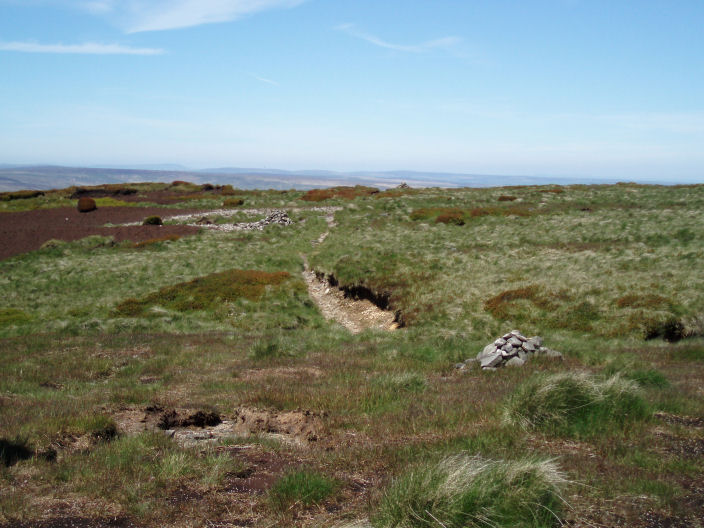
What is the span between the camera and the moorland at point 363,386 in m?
5.02

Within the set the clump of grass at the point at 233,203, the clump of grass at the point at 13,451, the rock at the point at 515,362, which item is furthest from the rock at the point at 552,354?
the clump of grass at the point at 233,203

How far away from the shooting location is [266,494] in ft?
17.7

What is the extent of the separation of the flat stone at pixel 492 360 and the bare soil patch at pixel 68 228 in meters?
35.2

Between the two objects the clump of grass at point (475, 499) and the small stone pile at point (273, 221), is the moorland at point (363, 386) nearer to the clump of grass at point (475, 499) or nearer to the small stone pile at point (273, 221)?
the clump of grass at point (475, 499)

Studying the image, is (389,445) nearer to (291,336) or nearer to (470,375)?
(470,375)

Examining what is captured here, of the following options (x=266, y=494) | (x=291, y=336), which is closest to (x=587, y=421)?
(x=266, y=494)

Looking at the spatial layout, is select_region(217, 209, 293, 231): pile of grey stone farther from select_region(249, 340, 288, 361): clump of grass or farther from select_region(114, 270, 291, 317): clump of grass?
select_region(249, 340, 288, 361): clump of grass

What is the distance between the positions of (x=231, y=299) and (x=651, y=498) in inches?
804

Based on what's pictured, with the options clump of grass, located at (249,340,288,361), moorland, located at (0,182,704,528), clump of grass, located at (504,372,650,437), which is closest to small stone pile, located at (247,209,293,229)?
moorland, located at (0,182,704,528)

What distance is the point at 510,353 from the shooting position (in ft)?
40.0

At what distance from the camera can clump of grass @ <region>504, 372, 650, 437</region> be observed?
7.17 m

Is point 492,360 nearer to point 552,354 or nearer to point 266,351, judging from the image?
point 552,354

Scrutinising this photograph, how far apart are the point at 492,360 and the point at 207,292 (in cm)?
1625

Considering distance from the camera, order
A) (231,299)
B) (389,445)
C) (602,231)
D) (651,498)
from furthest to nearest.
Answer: (602,231), (231,299), (389,445), (651,498)
